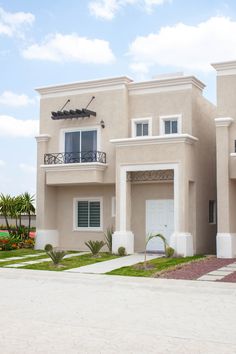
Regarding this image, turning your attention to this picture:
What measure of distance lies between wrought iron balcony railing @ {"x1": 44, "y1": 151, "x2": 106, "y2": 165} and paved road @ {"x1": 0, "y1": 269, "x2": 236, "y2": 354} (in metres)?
9.57

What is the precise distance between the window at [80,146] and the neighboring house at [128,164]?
5 cm

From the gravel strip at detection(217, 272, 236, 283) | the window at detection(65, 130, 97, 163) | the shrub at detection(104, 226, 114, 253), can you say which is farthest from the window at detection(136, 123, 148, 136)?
the gravel strip at detection(217, 272, 236, 283)

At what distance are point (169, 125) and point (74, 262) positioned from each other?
7754mm

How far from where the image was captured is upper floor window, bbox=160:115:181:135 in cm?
2347

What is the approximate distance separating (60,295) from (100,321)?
331 cm

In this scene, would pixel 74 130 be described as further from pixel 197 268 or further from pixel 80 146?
pixel 197 268

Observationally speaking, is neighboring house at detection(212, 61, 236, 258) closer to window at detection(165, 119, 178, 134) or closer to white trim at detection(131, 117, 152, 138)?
window at detection(165, 119, 178, 134)

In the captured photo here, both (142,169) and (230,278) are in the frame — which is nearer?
(230,278)

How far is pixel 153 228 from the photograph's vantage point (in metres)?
23.6

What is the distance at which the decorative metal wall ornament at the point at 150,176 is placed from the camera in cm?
2318

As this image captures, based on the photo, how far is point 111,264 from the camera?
18.9 metres

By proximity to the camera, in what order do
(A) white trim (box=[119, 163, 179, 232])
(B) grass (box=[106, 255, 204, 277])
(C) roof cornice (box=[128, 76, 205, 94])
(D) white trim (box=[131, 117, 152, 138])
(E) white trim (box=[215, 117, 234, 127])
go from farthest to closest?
(D) white trim (box=[131, 117, 152, 138])
(C) roof cornice (box=[128, 76, 205, 94])
(A) white trim (box=[119, 163, 179, 232])
(E) white trim (box=[215, 117, 234, 127])
(B) grass (box=[106, 255, 204, 277])

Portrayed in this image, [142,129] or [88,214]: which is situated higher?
[142,129]

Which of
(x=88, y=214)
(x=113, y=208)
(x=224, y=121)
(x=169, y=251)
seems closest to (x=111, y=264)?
(x=169, y=251)
